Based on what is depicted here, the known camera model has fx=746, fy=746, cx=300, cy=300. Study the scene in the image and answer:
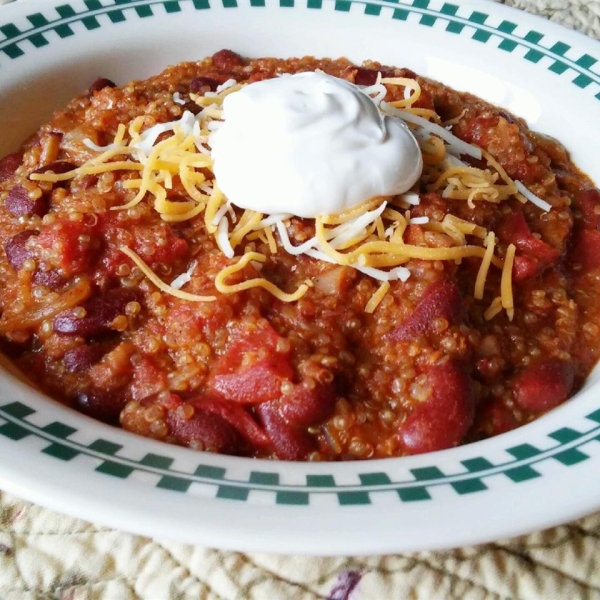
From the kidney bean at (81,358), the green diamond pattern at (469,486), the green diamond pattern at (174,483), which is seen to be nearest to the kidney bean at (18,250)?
the kidney bean at (81,358)

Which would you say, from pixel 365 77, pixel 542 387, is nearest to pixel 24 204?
pixel 365 77

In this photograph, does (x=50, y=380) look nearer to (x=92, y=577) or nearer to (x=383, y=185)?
(x=92, y=577)

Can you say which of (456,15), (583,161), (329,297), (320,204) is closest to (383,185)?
(320,204)

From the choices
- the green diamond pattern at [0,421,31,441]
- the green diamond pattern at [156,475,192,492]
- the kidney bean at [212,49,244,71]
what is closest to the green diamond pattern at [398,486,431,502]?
the green diamond pattern at [156,475,192,492]

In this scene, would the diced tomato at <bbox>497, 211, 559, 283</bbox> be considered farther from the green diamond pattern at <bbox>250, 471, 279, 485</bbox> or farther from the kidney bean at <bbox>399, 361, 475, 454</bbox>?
the green diamond pattern at <bbox>250, 471, 279, 485</bbox>

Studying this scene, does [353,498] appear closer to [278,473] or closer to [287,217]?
[278,473]

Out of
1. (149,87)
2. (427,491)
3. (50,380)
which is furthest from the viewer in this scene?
(149,87)

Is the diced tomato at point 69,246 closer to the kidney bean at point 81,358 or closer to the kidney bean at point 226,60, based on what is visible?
the kidney bean at point 81,358
